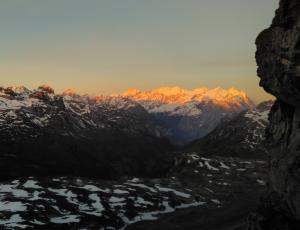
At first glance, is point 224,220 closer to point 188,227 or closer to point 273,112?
point 188,227

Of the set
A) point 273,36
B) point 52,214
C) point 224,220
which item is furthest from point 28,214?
point 273,36

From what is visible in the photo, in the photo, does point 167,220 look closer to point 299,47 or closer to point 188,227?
point 188,227

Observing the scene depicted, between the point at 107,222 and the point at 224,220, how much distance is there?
4657 cm

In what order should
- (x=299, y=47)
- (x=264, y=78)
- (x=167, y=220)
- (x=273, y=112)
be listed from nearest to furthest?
(x=299, y=47) → (x=264, y=78) → (x=273, y=112) → (x=167, y=220)

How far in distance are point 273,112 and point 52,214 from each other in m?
133

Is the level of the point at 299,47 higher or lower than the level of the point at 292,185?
higher

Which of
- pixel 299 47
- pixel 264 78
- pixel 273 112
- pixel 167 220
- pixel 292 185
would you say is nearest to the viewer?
pixel 299 47

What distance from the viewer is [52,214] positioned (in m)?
194

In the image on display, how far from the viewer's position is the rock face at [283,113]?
68.2 meters

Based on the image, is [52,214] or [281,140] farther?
[52,214]

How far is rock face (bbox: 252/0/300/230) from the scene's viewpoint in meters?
68.2

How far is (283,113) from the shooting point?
79.6 m

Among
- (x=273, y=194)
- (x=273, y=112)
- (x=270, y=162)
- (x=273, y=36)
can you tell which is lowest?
(x=273, y=194)

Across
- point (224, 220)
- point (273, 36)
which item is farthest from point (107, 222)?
point (273, 36)
